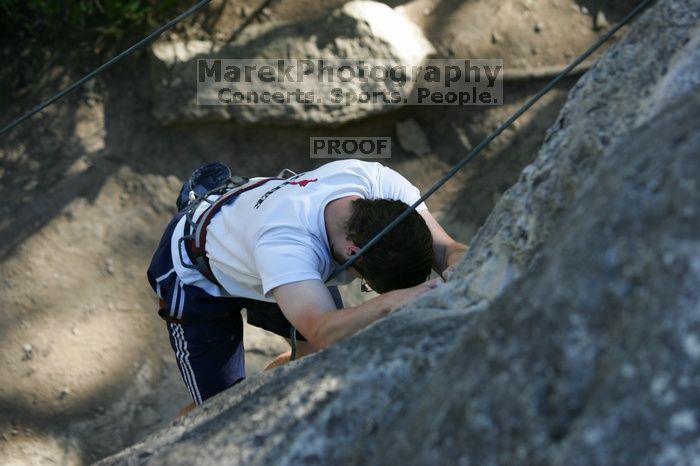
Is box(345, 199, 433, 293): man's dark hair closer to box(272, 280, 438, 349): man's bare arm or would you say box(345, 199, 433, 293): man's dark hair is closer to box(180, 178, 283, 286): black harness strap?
box(272, 280, 438, 349): man's bare arm

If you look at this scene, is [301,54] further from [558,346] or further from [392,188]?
[558,346]

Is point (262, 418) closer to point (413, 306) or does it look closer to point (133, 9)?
point (413, 306)

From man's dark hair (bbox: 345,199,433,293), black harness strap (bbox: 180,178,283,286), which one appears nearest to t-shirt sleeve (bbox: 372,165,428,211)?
man's dark hair (bbox: 345,199,433,293)

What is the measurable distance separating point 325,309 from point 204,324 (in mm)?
546

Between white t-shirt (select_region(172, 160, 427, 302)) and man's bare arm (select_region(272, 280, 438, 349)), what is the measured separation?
2 cm

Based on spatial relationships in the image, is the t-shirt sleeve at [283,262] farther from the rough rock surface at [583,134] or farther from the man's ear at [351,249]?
the rough rock surface at [583,134]

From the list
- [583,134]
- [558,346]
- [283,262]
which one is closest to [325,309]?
[283,262]

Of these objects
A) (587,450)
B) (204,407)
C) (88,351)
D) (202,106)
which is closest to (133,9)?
(202,106)

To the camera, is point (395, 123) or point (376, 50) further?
point (395, 123)

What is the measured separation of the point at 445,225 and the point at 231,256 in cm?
191

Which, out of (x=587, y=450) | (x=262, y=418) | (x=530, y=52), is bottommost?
(x=587, y=450)

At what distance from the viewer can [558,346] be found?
83 centimetres

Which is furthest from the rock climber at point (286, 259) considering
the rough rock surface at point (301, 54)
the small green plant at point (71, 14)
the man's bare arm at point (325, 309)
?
the small green plant at point (71, 14)

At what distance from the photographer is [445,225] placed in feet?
11.8
